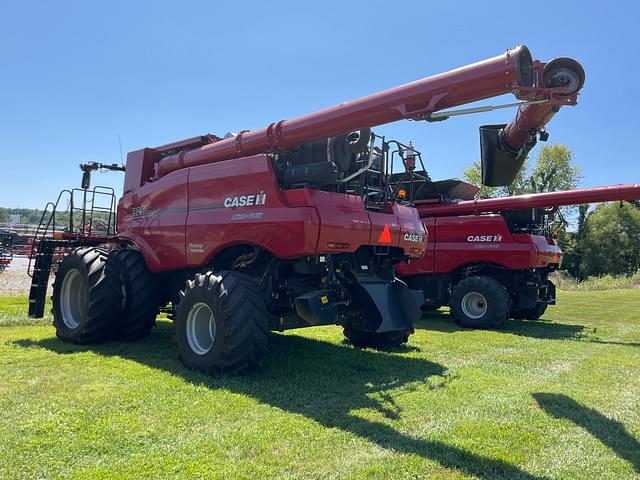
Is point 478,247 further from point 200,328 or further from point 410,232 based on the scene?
point 200,328

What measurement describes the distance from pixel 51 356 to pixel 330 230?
4085mm

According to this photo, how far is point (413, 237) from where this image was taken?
7617 millimetres

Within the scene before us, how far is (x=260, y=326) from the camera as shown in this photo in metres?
5.95

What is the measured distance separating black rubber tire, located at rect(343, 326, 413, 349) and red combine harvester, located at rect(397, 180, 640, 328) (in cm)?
433

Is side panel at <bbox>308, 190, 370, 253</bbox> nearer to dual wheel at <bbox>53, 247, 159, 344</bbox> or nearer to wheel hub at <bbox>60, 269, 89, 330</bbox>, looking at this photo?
dual wheel at <bbox>53, 247, 159, 344</bbox>

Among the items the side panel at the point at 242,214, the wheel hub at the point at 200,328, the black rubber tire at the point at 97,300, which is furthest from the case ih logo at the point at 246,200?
the black rubber tire at the point at 97,300

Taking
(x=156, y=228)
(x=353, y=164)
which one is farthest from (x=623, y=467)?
(x=156, y=228)

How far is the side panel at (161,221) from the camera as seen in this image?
753 cm

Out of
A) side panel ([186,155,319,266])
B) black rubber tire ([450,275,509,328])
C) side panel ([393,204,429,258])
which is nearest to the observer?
side panel ([186,155,319,266])

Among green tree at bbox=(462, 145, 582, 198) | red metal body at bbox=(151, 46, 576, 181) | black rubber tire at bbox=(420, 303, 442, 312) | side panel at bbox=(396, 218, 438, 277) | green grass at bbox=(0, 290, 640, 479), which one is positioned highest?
green tree at bbox=(462, 145, 582, 198)

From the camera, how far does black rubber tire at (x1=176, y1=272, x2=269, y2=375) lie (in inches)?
230

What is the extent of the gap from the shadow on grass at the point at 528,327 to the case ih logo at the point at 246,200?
243 inches

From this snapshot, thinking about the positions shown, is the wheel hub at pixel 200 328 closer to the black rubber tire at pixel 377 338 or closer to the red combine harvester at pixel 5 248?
the black rubber tire at pixel 377 338

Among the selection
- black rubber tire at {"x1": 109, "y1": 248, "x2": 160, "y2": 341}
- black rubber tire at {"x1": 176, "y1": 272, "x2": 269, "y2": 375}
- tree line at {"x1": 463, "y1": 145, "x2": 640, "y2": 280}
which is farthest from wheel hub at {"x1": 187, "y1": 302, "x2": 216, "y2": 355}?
tree line at {"x1": 463, "y1": 145, "x2": 640, "y2": 280}
